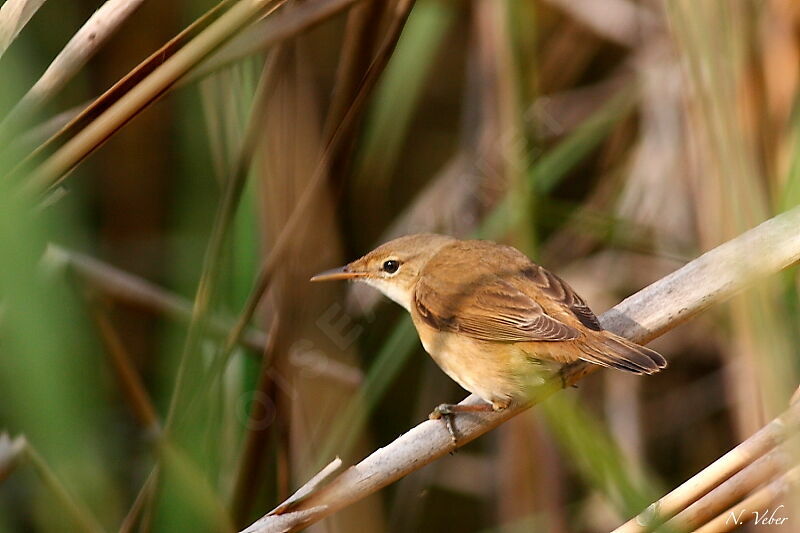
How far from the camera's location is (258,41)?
1.72 m

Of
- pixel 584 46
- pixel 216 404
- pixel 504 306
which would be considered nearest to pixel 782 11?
pixel 584 46

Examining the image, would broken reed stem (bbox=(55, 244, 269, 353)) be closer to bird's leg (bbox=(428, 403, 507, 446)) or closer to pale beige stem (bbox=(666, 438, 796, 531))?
bird's leg (bbox=(428, 403, 507, 446))

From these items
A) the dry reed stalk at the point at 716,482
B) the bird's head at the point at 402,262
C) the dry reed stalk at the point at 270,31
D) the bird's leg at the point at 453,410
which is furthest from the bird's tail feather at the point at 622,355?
the dry reed stalk at the point at 270,31

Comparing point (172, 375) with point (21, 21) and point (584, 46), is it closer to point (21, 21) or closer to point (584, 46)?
point (21, 21)

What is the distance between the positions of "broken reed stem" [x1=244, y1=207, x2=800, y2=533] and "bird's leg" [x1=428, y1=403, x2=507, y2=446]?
19 mm

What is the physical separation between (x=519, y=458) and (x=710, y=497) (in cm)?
137

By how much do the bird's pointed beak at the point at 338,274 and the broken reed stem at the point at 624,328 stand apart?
705 mm

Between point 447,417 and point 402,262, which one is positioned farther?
point 402,262

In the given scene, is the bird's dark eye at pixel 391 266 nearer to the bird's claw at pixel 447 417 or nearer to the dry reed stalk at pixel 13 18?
the bird's claw at pixel 447 417

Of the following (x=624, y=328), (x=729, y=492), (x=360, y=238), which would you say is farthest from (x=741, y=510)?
(x=360, y=238)

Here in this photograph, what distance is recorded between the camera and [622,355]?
6.66ft

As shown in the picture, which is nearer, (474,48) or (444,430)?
(444,430)

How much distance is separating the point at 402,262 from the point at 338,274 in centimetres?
30

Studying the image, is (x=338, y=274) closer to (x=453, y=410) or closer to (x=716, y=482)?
(x=453, y=410)
